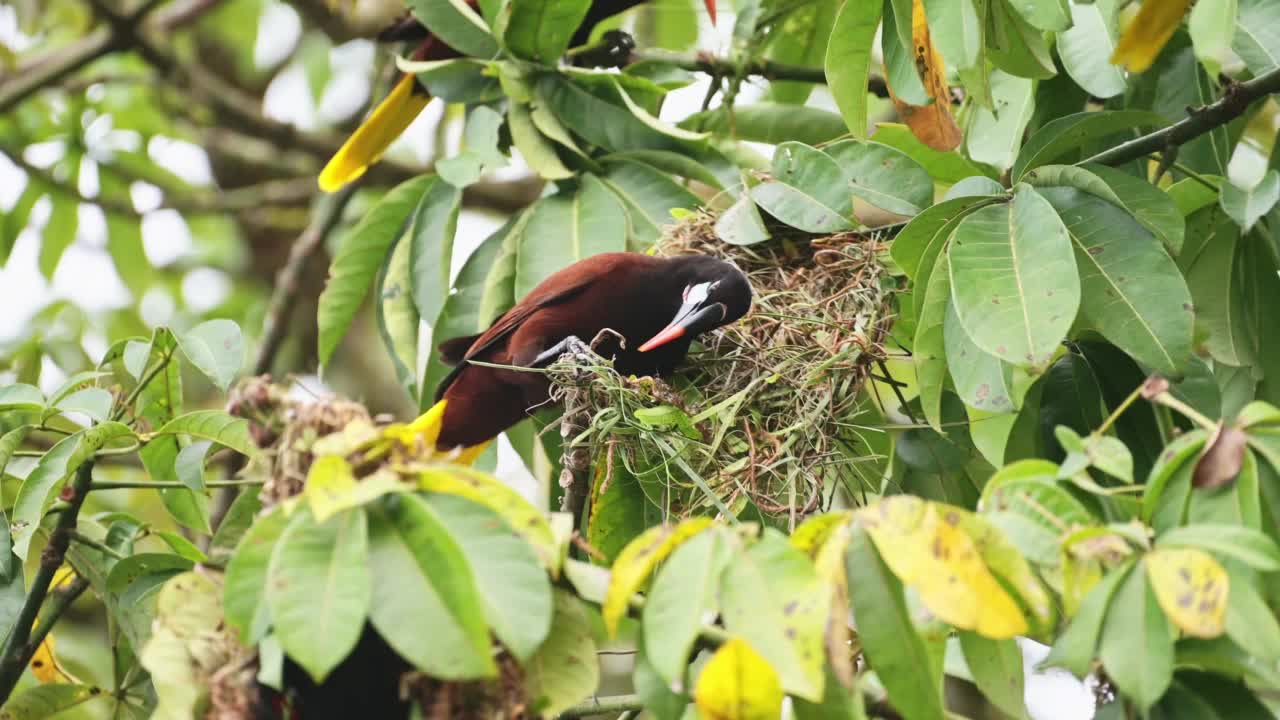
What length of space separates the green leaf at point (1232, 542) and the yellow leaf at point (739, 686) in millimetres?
493

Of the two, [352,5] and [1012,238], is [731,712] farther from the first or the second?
[352,5]

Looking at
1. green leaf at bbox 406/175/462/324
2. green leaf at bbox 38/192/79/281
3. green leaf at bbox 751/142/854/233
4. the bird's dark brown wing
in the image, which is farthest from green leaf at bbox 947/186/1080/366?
green leaf at bbox 38/192/79/281

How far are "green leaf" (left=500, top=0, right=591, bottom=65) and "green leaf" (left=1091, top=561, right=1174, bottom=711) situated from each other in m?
2.55

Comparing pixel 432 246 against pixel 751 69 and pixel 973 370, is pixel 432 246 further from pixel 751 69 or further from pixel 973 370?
pixel 973 370

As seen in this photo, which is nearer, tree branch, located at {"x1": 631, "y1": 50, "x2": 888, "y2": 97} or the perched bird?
the perched bird

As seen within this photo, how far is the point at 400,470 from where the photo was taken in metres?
1.63

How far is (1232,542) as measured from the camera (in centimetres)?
154

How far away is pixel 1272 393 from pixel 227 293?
6112 millimetres

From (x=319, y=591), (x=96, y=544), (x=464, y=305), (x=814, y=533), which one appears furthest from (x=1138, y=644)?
(x=464, y=305)

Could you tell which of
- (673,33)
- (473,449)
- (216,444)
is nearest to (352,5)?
(673,33)

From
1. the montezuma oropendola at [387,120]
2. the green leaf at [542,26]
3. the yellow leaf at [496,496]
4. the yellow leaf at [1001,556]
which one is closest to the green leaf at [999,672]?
the yellow leaf at [1001,556]

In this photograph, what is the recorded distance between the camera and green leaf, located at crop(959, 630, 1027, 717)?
192 cm

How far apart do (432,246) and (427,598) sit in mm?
2427

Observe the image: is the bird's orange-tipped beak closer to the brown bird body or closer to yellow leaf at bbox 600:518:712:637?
the brown bird body
